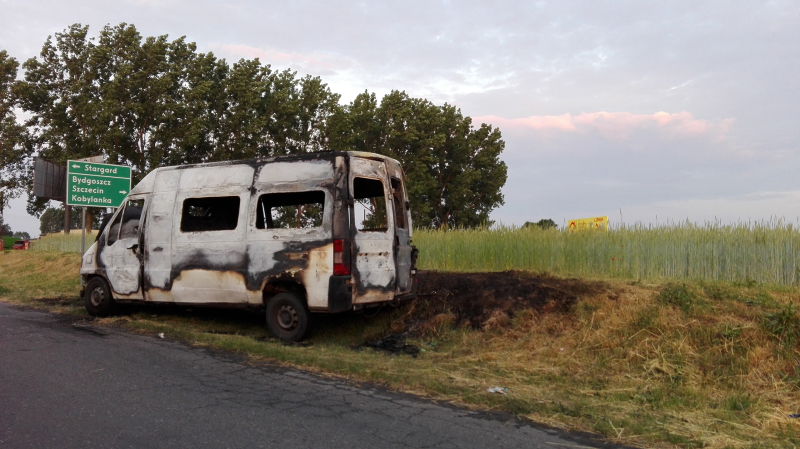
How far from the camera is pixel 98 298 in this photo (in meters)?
10.5

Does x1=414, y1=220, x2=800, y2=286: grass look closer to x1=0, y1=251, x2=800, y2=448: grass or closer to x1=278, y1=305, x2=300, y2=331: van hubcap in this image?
x1=0, y1=251, x2=800, y2=448: grass

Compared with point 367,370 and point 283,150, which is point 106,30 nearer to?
point 283,150

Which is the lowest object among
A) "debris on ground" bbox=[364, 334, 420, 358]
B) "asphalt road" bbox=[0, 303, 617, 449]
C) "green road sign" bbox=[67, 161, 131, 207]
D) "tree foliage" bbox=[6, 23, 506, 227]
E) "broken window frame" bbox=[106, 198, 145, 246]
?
"debris on ground" bbox=[364, 334, 420, 358]

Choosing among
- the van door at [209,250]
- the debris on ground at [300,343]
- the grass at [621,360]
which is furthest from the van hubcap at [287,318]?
the van door at [209,250]

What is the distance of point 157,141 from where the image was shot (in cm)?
3281

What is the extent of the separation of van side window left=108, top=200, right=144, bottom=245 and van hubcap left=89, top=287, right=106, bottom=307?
0.93m

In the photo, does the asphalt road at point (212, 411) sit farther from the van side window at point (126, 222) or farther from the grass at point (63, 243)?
the grass at point (63, 243)

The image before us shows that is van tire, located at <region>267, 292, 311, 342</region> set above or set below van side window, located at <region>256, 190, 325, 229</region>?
below

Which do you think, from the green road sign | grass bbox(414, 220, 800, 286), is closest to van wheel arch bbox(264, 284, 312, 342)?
grass bbox(414, 220, 800, 286)

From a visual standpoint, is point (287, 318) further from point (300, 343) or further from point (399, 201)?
point (399, 201)

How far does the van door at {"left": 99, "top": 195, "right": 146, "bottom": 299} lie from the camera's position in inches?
387

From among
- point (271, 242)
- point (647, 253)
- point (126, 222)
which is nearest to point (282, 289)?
point (271, 242)

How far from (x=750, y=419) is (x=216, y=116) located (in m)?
33.9

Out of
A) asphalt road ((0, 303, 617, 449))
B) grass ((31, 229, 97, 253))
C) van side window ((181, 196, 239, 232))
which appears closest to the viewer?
asphalt road ((0, 303, 617, 449))
